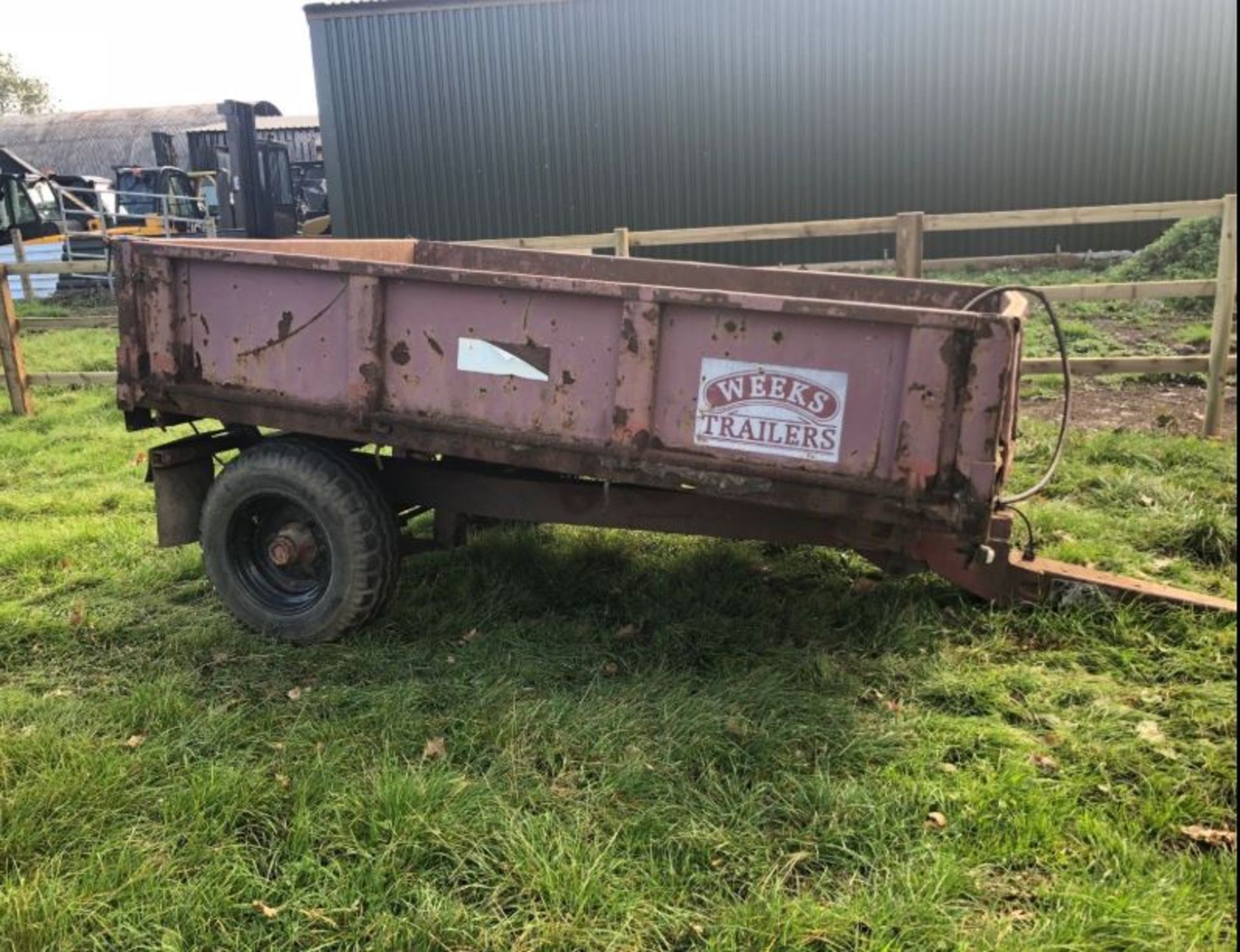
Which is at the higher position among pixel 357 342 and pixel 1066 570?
pixel 357 342

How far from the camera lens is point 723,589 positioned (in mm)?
4457

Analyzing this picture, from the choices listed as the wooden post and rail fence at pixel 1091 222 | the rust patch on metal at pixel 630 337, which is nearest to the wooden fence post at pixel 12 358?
the wooden post and rail fence at pixel 1091 222

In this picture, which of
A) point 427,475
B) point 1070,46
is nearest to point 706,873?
point 427,475

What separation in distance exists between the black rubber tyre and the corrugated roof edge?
14.0 metres

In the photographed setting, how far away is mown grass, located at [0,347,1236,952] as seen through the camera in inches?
98.9

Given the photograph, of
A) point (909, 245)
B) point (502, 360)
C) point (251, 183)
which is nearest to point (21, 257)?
point (251, 183)

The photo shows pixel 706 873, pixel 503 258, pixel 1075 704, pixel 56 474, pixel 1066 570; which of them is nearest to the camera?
pixel 706 873

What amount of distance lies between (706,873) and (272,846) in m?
1.23

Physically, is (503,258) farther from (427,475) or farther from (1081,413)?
(1081,413)

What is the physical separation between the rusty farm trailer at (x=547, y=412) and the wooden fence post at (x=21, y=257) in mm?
10680

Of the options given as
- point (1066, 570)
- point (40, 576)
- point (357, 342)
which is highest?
point (357, 342)

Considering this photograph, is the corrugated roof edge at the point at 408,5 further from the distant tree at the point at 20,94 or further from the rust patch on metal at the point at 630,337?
the distant tree at the point at 20,94

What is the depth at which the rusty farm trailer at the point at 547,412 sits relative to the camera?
10.5 ft

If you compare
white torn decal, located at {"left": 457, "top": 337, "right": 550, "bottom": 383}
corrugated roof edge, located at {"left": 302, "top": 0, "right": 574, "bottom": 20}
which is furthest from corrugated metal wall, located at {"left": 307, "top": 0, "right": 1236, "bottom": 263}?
white torn decal, located at {"left": 457, "top": 337, "right": 550, "bottom": 383}
